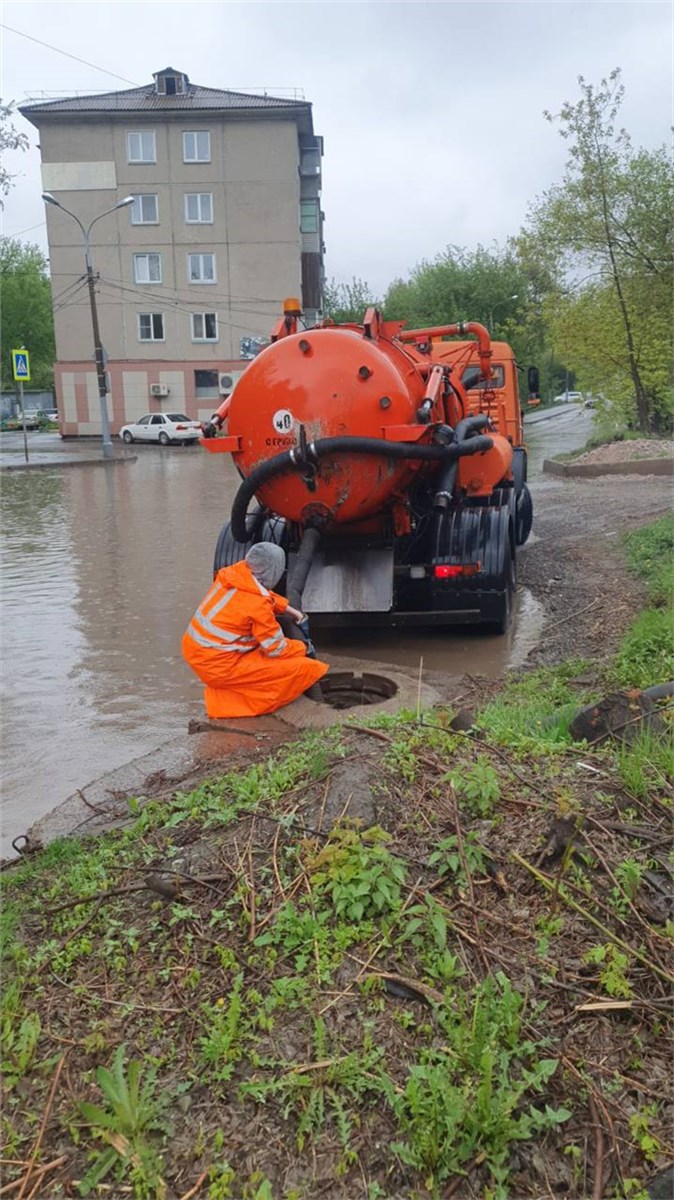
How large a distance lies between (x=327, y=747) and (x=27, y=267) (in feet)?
218

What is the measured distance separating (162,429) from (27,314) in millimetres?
24874

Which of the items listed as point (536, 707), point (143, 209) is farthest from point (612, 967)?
point (143, 209)

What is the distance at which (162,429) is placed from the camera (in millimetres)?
37844

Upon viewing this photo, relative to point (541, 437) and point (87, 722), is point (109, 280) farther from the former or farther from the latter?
point (87, 722)

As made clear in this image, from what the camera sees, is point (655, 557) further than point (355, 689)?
Yes

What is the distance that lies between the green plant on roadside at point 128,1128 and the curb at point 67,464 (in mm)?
26186

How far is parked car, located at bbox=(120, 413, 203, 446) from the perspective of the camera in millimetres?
37656

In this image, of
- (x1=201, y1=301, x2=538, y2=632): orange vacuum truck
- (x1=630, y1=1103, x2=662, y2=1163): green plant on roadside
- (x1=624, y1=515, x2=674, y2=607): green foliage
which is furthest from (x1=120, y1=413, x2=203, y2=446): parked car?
(x1=630, y1=1103, x2=662, y2=1163): green plant on roadside

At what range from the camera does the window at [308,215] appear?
41781 mm

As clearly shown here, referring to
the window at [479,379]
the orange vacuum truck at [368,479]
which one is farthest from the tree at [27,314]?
the orange vacuum truck at [368,479]

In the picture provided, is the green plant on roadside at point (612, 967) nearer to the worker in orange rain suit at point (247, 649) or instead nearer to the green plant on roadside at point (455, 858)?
the green plant on roadside at point (455, 858)

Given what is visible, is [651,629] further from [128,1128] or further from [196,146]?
[196,146]

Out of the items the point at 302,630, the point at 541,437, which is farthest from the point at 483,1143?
the point at 541,437

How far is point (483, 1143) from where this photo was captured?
2.06 metres
